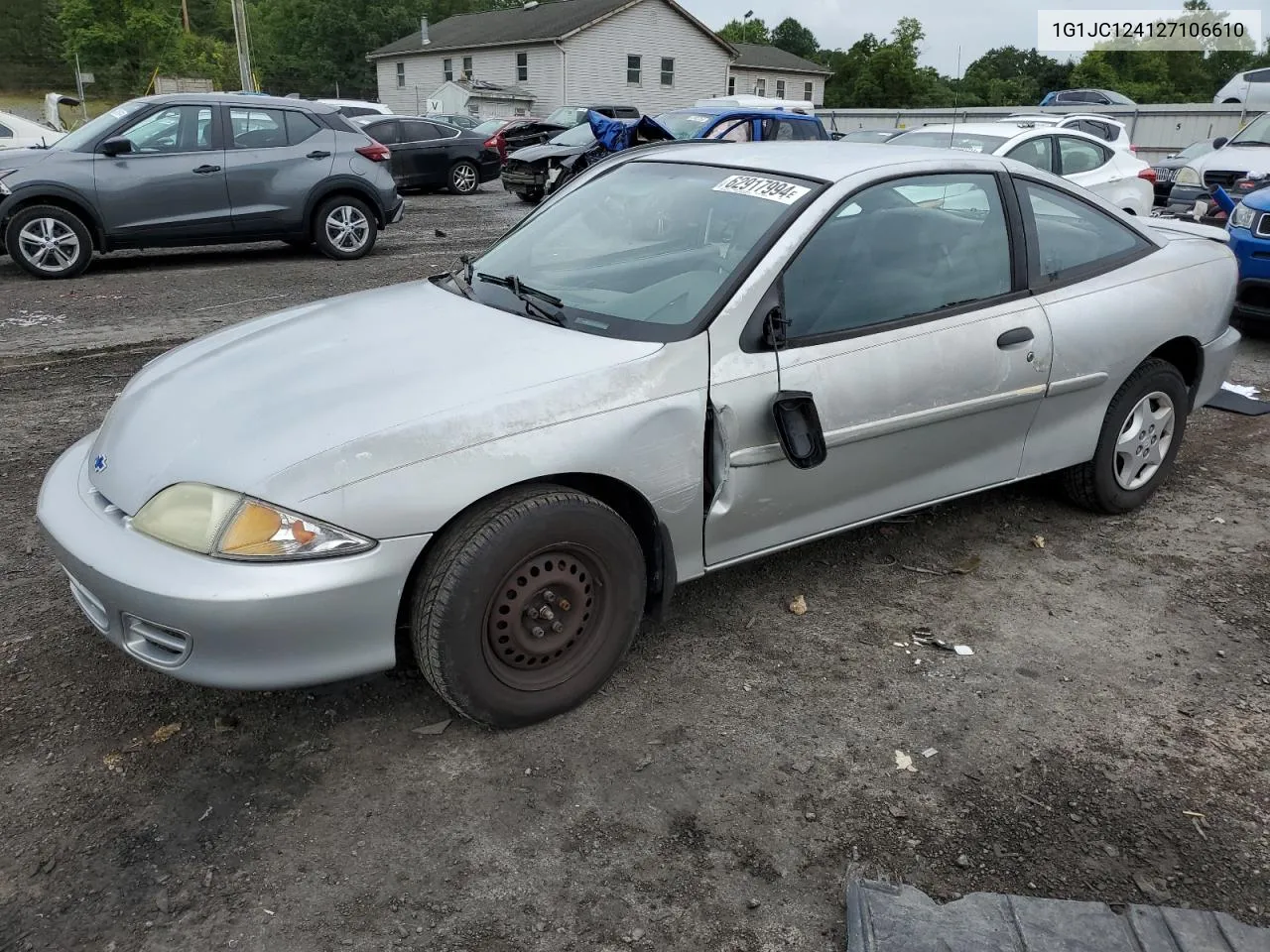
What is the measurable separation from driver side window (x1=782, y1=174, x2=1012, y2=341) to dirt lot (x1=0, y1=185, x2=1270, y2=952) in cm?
111

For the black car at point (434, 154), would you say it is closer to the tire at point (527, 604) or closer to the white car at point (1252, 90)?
the tire at point (527, 604)

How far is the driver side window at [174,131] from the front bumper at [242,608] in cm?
810

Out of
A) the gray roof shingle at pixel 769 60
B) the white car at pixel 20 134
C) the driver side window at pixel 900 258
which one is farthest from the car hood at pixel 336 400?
the gray roof shingle at pixel 769 60

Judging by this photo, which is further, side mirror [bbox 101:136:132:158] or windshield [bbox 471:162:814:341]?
side mirror [bbox 101:136:132:158]

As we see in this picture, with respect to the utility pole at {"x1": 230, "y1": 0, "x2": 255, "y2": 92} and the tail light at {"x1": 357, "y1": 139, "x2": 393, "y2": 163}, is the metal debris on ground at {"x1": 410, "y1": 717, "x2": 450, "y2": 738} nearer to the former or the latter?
the tail light at {"x1": 357, "y1": 139, "x2": 393, "y2": 163}

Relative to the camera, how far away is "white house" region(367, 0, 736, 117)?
41.0 m

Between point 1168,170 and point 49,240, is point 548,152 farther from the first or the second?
point 1168,170

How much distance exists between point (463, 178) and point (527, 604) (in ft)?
55.3

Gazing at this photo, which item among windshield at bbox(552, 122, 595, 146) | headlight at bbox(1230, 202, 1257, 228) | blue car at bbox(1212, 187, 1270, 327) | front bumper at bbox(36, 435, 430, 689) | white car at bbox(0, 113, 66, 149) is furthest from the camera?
windshield at bbox(552, 122, 595, 146)

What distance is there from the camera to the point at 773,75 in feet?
175

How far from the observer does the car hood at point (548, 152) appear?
15906mm

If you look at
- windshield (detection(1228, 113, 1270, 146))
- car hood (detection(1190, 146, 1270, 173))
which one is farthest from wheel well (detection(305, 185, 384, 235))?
windshield (detection(1228, 113, 1270, 146))

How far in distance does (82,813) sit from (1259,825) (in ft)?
10.1

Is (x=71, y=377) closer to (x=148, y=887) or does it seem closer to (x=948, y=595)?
(x=148, y=887)
